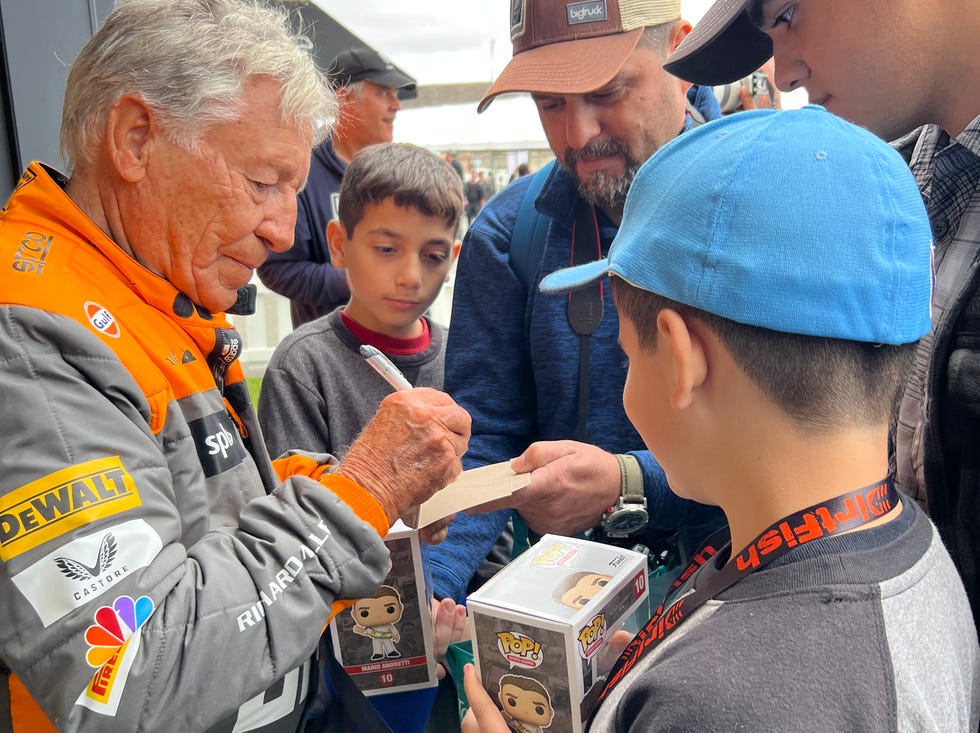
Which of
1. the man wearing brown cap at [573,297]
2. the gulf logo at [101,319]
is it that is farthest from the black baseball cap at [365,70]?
the gulf logo at [101,319]

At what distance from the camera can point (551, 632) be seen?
1.10 metres

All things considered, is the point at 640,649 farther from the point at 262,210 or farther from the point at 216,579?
the point at 262,210

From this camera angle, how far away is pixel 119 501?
105 cm

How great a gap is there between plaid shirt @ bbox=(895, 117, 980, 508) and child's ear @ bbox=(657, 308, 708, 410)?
1.66 feet

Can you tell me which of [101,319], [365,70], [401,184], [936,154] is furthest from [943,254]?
[365,70]

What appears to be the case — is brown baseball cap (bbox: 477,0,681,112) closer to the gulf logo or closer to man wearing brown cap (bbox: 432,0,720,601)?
man wearing brown cap (bbox: 432,0,720,601)

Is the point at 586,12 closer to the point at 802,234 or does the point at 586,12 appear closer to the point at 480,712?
the point at 802,234

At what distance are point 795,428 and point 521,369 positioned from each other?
1.22 metres

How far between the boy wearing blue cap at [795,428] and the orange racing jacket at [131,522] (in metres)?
0.52

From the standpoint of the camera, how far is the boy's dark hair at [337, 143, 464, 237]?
8.08ft

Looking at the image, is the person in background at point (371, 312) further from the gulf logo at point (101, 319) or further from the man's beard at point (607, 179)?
the gulf logo at point (101, 319)

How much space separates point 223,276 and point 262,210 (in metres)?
0.14

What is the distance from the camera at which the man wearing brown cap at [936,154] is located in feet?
3.93

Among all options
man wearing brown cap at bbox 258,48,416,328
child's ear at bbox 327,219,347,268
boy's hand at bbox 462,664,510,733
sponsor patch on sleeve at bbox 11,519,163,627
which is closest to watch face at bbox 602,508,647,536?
boy's hand at bbox 462,664,510,733
